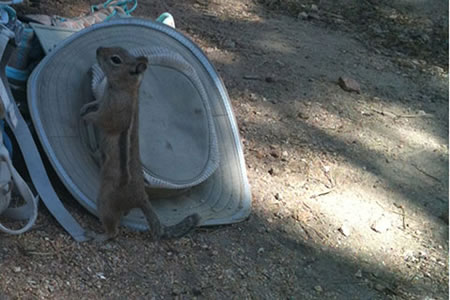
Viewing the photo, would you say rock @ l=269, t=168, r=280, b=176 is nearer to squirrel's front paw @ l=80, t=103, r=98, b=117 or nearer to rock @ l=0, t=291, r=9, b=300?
squirrel's front paw @ l=80, t=103, r=98, b=117

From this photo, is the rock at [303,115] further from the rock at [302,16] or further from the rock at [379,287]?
the rock at [302,16]

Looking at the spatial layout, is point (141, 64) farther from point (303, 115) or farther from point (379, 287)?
point (303, 115)

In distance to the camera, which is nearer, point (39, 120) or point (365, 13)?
point (39, 120)

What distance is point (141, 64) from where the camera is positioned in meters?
3.16

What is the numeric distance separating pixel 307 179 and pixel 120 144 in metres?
1.42

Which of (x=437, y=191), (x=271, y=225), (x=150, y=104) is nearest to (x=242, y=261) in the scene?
(x=271, y=225)

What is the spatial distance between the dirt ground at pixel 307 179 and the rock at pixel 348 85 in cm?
4

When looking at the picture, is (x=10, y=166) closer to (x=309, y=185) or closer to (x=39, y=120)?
(x=39, y=120)

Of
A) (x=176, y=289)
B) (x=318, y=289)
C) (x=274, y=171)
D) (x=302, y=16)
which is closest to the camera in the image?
(x=176, y=289)

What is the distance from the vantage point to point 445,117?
17.2ft

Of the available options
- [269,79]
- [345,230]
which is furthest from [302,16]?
[345,230]

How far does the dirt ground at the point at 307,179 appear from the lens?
3.03 metres

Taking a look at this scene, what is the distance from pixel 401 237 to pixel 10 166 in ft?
7.31

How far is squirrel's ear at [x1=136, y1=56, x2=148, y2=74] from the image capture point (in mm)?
3148
